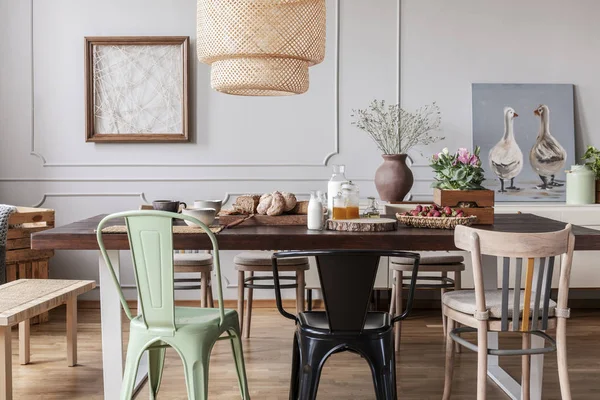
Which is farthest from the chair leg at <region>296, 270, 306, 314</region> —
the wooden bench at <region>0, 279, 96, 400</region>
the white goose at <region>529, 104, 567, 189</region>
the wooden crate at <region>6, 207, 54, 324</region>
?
the white goose at <region>529, 104, 567, 189</region>

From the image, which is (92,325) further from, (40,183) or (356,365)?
(356,365)

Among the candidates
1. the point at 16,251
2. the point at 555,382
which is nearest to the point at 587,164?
the point at 555,382

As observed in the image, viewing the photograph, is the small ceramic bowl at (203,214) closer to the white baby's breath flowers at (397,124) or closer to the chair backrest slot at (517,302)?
the chair backrest slot at (517,302)

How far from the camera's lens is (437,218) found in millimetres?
2744

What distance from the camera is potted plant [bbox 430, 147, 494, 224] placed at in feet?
9.54

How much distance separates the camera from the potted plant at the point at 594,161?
4582 millimetres

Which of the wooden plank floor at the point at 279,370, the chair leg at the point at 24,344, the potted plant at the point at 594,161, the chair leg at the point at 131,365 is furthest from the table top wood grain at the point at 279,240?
the potted plant at the point at 594,161

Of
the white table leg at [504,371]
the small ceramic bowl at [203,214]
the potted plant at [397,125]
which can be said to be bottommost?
the white table leg at [504,371]

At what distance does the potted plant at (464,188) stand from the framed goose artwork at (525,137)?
1781 millimetres

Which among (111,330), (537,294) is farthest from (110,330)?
(537,294)

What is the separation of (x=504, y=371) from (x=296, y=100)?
2.36 meters

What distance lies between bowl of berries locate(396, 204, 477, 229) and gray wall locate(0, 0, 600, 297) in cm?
192

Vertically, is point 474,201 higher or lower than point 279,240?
higher

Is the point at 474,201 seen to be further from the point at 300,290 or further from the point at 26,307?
the point at 26,307
